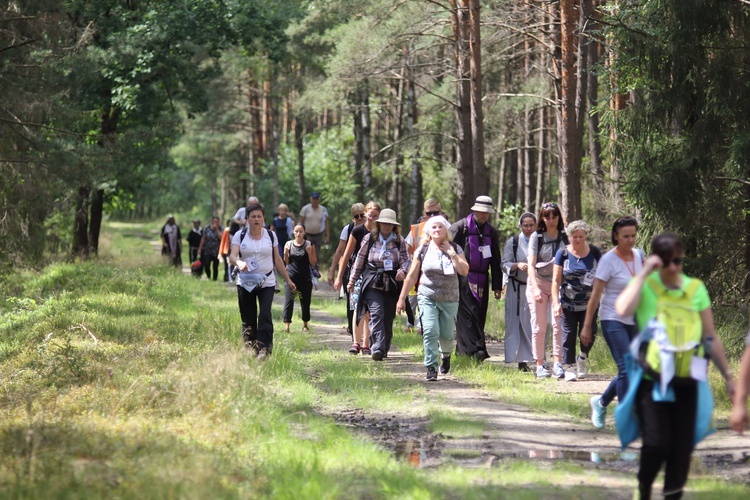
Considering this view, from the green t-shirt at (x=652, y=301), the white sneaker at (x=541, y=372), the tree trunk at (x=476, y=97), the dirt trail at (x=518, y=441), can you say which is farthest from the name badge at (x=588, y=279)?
the tree trunk at (x=476, y=97)

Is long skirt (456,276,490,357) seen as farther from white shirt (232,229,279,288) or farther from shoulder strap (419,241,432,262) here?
white shirt (232,229,279,288)

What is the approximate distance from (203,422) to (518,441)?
2571mm

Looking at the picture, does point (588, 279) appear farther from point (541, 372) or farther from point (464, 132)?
point (464, 132)

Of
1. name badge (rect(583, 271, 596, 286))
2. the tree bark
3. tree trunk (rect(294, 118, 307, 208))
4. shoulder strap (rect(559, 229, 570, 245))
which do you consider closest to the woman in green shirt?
name badge (rect(583, 271, 596, 286))

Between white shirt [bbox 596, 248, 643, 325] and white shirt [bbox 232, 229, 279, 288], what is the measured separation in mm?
4490

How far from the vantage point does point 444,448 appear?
25.6 ft

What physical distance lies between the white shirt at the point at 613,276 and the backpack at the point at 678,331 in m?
2.48

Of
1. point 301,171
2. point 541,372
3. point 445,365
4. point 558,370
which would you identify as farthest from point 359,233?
point 301,171

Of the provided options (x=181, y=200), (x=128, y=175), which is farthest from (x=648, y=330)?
(x=181, y=200)

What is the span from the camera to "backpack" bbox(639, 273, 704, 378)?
18.7 ft

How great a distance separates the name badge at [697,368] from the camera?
568 centimetres

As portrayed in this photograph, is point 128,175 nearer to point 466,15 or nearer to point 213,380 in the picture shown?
point 466,15

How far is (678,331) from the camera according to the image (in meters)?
5.72

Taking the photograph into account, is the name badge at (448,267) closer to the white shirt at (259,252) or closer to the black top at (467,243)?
the black top at (467,243)
